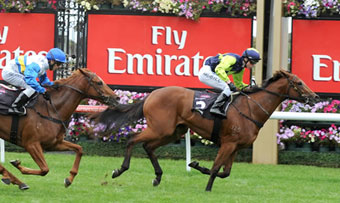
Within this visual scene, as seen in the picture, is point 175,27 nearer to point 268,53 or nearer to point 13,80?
point 268,53

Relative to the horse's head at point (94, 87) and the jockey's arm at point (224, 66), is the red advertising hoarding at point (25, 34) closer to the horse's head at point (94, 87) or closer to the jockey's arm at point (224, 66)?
the horse's head at point (94, 87)

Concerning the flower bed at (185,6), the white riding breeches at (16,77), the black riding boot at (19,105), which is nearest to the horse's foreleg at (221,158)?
the black riding boot at (19,105)

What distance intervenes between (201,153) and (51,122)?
159 inches

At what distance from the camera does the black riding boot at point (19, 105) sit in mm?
7754

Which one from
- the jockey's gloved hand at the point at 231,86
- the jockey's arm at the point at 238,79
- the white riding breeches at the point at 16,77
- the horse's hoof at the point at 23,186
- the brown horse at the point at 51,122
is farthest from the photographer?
the jockey's arm at the point at 238,79

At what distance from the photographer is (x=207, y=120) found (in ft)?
27.6

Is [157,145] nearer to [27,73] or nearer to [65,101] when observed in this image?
[65,101]

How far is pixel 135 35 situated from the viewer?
11688mm

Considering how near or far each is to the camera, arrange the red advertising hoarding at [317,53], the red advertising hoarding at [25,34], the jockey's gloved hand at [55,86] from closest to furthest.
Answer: the jockey's gloved hand at [55,86]
the red advertising hoarding at [317,53]
the red advertising hoarding at [25,34]

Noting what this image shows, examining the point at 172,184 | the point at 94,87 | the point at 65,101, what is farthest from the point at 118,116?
the point at 172,184

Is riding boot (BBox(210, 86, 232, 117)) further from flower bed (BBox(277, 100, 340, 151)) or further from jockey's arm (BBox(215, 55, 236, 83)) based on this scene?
flower bed (BBox(277, 100, 340, 151))

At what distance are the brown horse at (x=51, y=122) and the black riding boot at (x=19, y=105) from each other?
0.26 ft

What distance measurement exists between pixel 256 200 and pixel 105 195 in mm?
1512

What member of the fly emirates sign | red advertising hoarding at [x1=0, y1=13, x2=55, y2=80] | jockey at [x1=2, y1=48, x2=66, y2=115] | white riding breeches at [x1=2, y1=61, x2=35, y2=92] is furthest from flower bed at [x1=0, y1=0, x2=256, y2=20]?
white riding breeches at [x1=2, y1=61, x2=35, y2=92]
